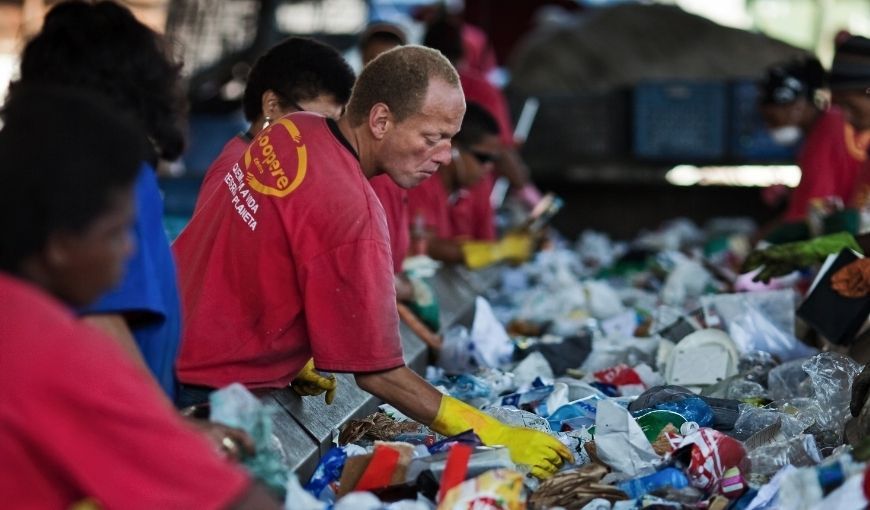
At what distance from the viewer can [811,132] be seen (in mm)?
9016

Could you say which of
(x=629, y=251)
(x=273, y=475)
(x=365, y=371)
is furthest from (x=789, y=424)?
(x=629, y=251)

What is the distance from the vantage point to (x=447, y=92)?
12.7ft

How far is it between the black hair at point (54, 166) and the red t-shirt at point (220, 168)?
1.98 meters

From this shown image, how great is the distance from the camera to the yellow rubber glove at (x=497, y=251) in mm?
8109

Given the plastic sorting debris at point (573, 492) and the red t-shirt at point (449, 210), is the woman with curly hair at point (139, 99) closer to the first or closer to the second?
the plastic sorting debris at point (573, 492)

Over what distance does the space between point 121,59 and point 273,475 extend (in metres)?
1.10

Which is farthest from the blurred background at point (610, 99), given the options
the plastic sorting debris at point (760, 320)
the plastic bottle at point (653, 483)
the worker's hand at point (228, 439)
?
the worker's hand at point (228, 439)

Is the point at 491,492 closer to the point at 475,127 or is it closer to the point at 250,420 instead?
the point at 250,420

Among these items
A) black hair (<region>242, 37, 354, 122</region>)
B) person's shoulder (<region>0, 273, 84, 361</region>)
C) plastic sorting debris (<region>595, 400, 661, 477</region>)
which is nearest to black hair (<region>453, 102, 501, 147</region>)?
black hair (<region>242, 37, 354, 122</region>)

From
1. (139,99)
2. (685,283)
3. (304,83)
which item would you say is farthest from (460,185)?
(139,99)

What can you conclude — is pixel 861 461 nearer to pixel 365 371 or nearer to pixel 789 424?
pixel 789 424

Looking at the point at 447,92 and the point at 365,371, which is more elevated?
the point at 447,92

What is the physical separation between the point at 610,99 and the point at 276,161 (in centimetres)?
936

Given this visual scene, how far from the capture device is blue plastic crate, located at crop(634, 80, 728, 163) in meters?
12.4
